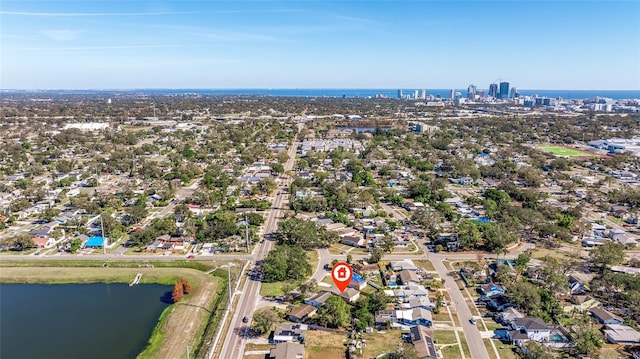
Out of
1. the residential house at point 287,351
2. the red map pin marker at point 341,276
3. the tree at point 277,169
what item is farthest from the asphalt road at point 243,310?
the tree at point 277,169

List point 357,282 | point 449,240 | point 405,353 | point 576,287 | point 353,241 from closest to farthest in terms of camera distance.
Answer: point 405,353 → point 576,287 → point 357,282 → point 449,240 → point 353,241

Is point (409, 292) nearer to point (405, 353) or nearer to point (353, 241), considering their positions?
point (405, 353)

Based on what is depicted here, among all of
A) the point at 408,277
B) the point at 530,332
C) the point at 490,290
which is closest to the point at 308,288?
the point at 408,277

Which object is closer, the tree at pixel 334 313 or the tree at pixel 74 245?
the tree at pixel 334 313

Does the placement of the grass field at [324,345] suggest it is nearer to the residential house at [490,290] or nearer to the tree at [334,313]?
the tree at [334,313]

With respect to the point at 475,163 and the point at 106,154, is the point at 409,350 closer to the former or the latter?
the point at 475,163


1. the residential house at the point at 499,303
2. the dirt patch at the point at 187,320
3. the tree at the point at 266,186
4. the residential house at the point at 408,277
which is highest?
the tree at the point at 266,186

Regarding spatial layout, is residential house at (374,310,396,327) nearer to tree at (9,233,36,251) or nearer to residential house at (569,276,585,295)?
residential house at (569,276,585,295)
